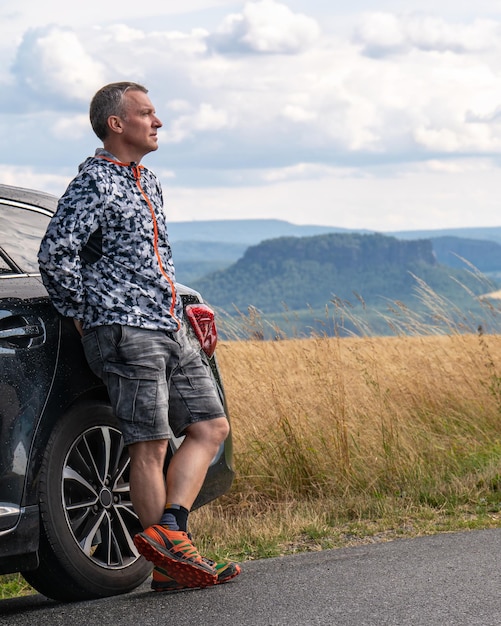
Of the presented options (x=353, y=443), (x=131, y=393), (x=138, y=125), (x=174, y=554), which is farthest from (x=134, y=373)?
(x=353, y=443)

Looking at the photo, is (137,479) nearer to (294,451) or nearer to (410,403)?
(294,451)

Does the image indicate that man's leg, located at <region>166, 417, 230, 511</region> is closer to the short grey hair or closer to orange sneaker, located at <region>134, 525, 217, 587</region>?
orange sneaker, located at <region>134, 525, 217, 587</region>

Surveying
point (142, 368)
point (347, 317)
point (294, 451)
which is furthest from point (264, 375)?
point (142, 368)

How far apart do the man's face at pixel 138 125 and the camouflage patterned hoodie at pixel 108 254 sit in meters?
0.09

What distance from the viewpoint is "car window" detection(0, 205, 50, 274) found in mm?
4320

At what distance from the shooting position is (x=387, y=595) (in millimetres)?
4043

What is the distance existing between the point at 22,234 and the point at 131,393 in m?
0.90

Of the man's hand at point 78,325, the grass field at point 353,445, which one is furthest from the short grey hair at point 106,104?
the grass field at point 353,445

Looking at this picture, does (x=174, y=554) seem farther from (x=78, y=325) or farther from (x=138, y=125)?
(x=138, y=125)

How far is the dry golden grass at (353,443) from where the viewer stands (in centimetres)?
590

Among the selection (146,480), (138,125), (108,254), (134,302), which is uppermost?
(138,125)

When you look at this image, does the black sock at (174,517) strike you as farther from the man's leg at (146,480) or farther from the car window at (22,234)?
the car window at (22,234)

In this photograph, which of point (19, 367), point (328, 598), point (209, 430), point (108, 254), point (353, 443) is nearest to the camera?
point (19, 367)

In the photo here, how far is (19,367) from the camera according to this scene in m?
3.88
